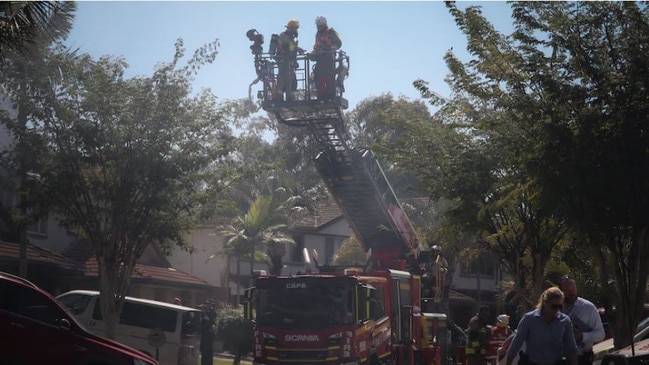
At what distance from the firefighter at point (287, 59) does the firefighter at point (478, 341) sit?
21.0 ft

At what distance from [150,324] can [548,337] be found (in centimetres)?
1545

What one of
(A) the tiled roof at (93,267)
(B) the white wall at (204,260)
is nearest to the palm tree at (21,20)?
(A) the tiled roof at (93,267)

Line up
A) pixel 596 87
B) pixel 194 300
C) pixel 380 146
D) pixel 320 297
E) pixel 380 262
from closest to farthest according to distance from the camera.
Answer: pixel 596 87 → pixel 320 297 → pixel 380 146 → pixel 380 262 → pixel 194 300

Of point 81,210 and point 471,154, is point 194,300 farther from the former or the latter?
point 471,154

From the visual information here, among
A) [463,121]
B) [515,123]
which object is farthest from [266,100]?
[515,123]

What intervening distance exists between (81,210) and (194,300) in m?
19.4

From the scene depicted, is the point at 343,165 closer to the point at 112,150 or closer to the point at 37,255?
the point at 112,150

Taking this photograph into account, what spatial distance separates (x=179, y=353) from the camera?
21844 millimetres

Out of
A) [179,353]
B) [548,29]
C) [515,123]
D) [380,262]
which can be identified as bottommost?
[179,353]

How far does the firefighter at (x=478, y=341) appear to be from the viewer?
1680cm

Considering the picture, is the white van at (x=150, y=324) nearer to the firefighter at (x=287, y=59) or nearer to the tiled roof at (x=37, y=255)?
the tiled roof at (x=37, y=255)

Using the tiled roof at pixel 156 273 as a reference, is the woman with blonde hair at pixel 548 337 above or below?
Result: below

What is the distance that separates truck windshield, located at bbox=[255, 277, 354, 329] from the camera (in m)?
17.2

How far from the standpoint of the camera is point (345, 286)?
56.4 ft
